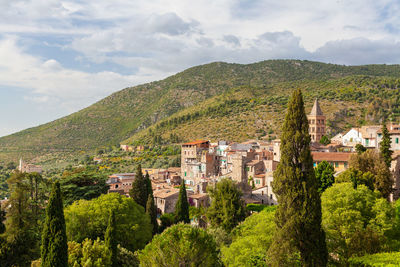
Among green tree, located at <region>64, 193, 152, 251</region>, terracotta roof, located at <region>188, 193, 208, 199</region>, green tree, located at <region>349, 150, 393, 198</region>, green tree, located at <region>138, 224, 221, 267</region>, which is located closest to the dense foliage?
green tree, located at <region>138, 224, 221, 267</region>

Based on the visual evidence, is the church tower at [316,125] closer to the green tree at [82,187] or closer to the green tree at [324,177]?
the green tree at [324,177]

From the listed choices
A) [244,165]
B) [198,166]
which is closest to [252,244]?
[244,165]

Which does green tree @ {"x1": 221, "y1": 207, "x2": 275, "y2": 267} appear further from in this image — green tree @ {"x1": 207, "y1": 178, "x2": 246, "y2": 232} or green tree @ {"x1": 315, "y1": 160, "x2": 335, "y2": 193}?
green tree @ {"x1": 315, "y1": 160, "x2": 335, "y2": 193}

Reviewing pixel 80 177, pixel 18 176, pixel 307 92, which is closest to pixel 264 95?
pixel 307 92

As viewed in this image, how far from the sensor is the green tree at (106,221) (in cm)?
3056

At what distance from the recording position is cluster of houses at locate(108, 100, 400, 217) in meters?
45.7

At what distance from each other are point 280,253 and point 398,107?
9647 cm

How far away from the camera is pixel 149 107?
175875 millimetres

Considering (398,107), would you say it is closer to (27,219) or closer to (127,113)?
(27,219)

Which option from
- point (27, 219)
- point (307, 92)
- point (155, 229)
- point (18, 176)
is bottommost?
point (155, 229)

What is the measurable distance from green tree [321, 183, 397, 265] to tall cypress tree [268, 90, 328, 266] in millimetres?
4093

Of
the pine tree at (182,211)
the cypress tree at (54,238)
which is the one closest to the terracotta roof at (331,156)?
the pine tree at (182,211)

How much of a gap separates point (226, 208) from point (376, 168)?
16.2m

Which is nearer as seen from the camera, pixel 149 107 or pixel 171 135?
pixel 171 135
